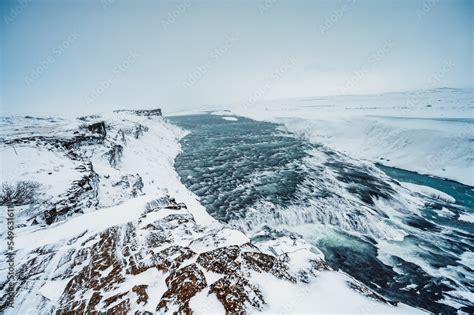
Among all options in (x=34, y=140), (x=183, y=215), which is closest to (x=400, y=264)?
(x=183, y=215)

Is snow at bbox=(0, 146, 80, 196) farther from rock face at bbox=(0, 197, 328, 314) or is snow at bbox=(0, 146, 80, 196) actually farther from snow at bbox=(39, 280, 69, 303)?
snow at bbox=(39, 280, 69, 303)

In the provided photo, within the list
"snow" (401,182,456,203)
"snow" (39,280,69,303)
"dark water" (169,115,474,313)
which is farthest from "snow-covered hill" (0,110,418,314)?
"snow" (401,182,456,203)

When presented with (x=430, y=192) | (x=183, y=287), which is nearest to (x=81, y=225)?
(x=183, y=287)

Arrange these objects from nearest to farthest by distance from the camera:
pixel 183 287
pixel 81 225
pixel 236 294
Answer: pixel 236 294 < pixel 183 287 < pixel 81 225

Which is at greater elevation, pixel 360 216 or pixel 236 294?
pixel 236 294

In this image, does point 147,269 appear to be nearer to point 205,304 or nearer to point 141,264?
point 141,264

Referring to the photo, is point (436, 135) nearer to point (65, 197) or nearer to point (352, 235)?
point (352, 235)
